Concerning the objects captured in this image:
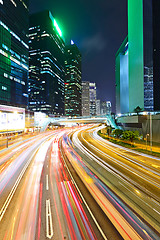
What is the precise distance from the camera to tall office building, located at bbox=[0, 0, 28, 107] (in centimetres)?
7119

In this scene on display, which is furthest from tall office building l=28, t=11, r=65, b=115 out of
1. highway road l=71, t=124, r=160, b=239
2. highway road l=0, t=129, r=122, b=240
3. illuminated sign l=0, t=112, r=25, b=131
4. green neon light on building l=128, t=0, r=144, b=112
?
highway road l=0, t=129, r=122, b=240

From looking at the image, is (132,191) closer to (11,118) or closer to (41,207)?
(41,207)

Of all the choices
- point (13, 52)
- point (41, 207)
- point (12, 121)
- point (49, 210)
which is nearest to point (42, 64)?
point (13, 52)

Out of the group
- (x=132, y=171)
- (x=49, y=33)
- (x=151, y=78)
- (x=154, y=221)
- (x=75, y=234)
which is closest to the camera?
(x=75, y=234)

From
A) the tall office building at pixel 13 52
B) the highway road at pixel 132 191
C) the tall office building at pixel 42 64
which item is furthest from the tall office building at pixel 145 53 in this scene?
the tall office building at pixel 42 64

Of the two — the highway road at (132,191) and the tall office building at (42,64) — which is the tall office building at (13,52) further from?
the highway road at (132,191)

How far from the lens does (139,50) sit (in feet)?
208

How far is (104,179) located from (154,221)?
6807 millimetres

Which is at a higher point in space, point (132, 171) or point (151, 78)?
point (151, 78)

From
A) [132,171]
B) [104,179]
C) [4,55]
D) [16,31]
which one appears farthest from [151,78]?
[16,31]

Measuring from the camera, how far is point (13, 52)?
7919cm

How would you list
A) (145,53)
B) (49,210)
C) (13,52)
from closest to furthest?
(49,210), (145,53), (13,52)

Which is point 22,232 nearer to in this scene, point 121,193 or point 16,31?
point 121,193

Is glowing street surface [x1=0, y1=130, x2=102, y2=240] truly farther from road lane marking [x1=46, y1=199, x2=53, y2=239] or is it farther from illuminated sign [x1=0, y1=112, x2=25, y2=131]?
illuminated sign [x1=0, y1=112, x2=25, y2=131]
